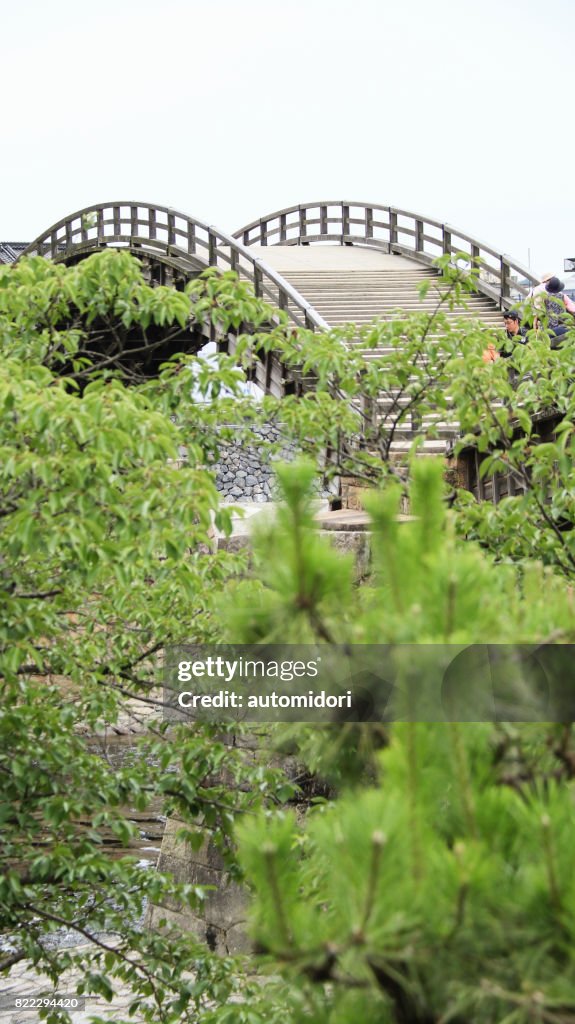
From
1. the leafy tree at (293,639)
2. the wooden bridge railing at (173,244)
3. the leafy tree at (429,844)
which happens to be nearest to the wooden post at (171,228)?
the wooden bridge railing at (173,244)

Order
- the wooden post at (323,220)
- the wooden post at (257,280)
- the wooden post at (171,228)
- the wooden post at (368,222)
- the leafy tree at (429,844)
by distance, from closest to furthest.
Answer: the leafy tree at (429,844)
the wooden post at (257,280)
the wooden post at (171,228)
the wooden post at (368,222)
the wooden post at (323,220)

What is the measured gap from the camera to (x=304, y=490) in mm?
2119

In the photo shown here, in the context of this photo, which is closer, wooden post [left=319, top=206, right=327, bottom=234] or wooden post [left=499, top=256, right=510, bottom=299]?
wooden post [left=499, top=256, right=510, bottom=299]

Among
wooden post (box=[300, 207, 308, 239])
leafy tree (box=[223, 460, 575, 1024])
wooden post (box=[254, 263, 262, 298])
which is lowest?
leafy tree (box=[223, 460, 575, 1024])

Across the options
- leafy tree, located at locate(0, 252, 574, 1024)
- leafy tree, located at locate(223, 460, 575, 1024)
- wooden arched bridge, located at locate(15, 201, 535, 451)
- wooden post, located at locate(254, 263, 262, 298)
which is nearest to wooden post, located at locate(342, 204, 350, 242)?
wooden arched bridge, located at locate(15, 201, 535, 451)

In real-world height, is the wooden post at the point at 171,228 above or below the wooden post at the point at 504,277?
above

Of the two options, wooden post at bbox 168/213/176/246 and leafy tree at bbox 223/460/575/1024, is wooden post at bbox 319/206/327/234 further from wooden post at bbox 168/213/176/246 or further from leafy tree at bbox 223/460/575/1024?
leafy tree at bbox 223/460/575/1024

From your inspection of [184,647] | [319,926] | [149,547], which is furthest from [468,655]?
[184,647]

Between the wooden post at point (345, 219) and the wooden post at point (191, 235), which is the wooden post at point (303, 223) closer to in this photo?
the wooden post at point (345, 219)

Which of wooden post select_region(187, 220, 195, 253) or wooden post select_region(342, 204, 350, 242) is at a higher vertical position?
wooden post select_region(342, 204, 350, 242)

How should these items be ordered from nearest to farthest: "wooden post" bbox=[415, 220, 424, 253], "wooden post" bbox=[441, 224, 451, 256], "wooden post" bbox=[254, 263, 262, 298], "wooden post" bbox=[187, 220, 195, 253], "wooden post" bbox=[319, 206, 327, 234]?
"wooden post" bbox=[254, 263, 262, 298] → "wooden post" bbox=[187, 220, 195, 253] → "wooden post" bbox=[441, 224, 451, 256] → "wooden post" bbox=[415, 220, 424, 253] → "wooden post" bbox=[319, 206, 327, 234]

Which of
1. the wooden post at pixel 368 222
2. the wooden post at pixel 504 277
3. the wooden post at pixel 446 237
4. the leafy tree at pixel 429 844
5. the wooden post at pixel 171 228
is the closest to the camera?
the leafy tree at pixel 429 844

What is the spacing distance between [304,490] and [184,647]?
166 inches

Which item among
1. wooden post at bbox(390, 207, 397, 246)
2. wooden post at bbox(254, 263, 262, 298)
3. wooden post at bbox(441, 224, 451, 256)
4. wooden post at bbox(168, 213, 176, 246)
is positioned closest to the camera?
wooden post at bbox(254, 263, 262, 298)
